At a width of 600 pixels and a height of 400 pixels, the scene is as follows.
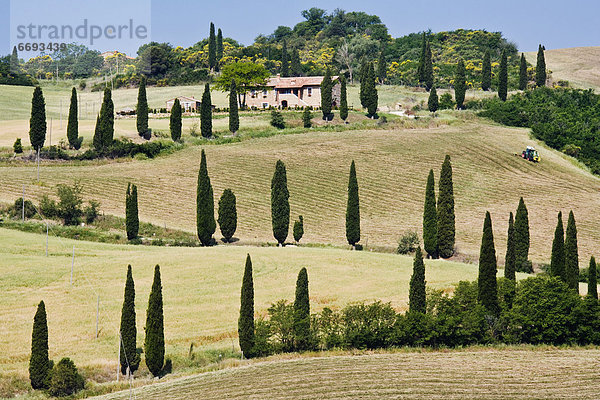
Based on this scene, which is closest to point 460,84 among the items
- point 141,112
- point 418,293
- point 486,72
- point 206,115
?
point 486,72

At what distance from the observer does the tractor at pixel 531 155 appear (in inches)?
4561

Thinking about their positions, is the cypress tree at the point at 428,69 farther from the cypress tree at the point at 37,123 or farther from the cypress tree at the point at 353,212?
the cypress tree at the point at 353,212

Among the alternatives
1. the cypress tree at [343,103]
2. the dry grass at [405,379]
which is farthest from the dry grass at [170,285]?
the cypress tree at [343,103]

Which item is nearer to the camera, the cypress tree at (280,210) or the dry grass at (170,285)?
the dry grass at (170,285)

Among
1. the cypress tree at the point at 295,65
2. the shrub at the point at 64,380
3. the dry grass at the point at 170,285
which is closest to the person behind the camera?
the shrub at the point at 64,380

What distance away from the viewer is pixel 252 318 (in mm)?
48750

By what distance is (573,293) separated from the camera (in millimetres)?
54031

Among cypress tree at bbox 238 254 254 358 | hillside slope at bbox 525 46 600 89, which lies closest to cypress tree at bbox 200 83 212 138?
cypress tree at bbox 238 254 254 358

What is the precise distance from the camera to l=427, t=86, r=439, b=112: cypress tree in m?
136

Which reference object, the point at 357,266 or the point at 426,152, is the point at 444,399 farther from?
the point at 426,152

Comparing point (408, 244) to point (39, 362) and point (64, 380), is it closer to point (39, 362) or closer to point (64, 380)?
point (64, 380)

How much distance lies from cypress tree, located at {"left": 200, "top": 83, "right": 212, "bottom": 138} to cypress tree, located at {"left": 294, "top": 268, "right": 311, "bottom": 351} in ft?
225

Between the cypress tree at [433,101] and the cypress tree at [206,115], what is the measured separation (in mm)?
38369

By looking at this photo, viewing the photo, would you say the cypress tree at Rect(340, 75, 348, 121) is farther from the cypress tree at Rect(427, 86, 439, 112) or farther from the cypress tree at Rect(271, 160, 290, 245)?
the cypress tree at Rect(271, 160, 290, 245)
